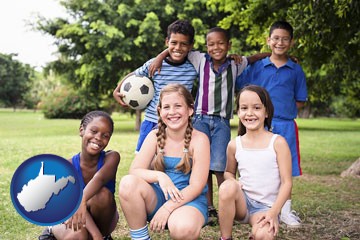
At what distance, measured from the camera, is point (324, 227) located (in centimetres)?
455

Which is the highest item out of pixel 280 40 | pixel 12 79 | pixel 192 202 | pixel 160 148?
pixel 280 40

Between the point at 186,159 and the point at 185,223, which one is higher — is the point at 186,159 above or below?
above

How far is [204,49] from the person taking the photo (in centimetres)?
1856

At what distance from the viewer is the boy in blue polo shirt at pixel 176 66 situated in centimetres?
431

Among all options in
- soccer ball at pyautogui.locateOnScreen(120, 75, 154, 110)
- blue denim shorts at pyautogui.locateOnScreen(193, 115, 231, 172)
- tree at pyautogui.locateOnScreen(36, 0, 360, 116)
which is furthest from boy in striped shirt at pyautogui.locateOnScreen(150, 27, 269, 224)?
tree at pyautogui.locateOnScreen(36, 0, 360, 116)

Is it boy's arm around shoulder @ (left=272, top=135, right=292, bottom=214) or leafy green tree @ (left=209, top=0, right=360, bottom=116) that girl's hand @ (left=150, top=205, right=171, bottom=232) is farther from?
leafy green tree @ (left=209, top=0, right=360, bottom=116)

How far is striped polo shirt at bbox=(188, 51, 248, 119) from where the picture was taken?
4461mm

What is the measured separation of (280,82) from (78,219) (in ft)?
7.85

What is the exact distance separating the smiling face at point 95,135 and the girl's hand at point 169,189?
0.58m

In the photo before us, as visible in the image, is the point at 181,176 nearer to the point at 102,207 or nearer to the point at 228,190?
the point at 228,190

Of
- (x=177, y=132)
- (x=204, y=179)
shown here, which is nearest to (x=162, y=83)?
(x=177, y=132)

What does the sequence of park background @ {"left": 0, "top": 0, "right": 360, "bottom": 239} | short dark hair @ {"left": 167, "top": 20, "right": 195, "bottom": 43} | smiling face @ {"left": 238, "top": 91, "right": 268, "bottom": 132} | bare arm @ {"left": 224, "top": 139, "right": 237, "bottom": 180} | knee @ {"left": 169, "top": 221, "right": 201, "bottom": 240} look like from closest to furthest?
1. knee @ {"left": 169, "top": 221, "right": 201, "bottom": 240}
2. smiling face @ {"left": 238, "top": 91, "right": 268, "bottom": 132}
3. bare arm @ {"left": 224, "top": 139, "right": 237, "bottom": 180}
4. short dark hair @ {"left": 167, "top": 20, "right": 195, "bottom": 43}
5. park background @ {"left": 0, "top": 0, "right": 360, "bottom": 239}

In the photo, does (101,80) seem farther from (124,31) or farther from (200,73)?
(200,73)

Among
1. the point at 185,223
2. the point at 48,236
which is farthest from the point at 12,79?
the point at 185,223
